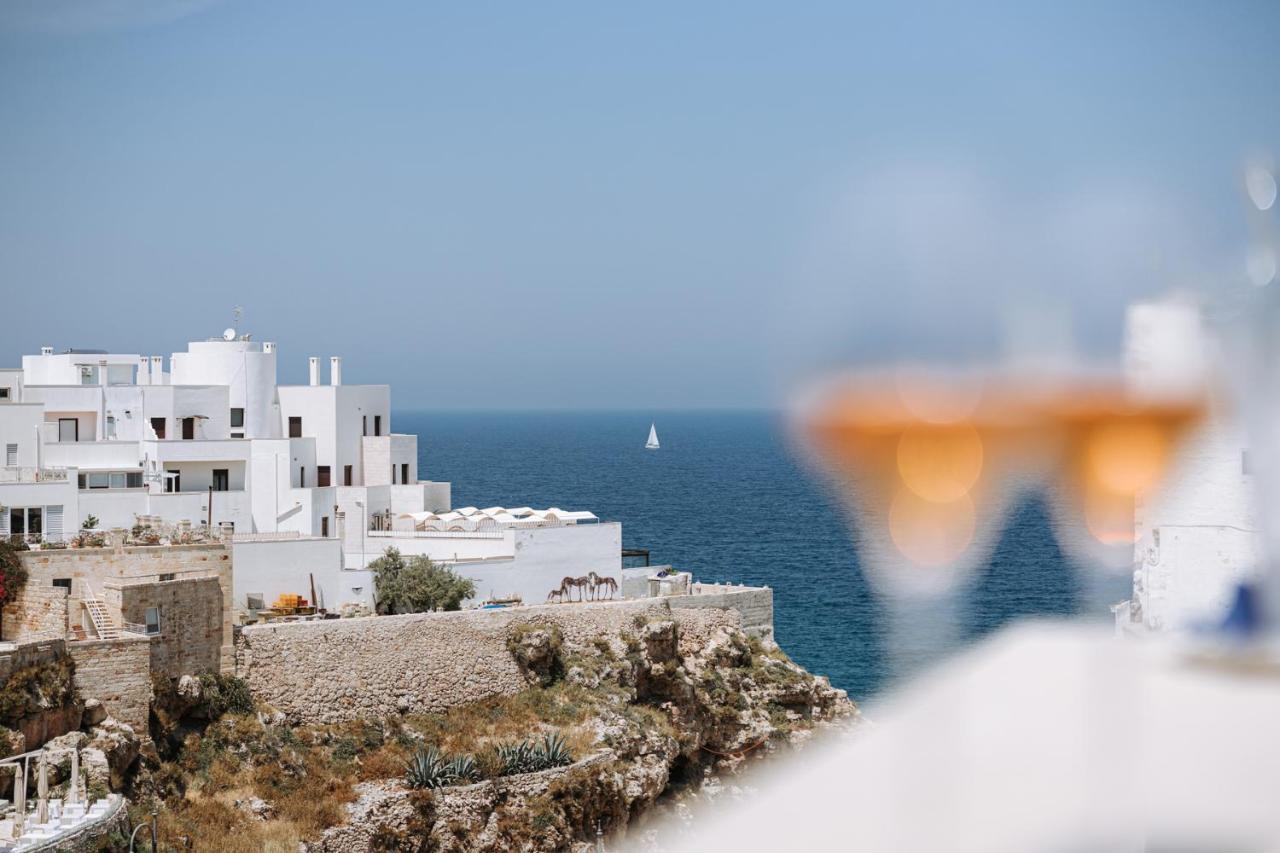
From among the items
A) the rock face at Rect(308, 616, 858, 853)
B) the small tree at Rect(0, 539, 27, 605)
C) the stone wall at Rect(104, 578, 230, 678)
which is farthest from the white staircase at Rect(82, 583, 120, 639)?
the rock face at Rect(308, 616, 858, 853)

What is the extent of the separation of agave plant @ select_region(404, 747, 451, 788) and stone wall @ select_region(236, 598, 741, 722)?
1.79 metres

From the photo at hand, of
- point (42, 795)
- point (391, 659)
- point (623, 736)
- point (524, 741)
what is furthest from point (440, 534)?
point (42, 795)

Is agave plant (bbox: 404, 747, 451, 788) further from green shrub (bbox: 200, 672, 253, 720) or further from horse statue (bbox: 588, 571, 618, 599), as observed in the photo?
horse statue (bbox: 588, 571, 618, 599)

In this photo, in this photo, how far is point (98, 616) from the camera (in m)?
24.6

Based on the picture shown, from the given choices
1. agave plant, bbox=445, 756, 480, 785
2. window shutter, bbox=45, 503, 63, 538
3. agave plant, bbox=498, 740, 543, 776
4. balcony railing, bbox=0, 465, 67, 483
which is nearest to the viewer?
agave plant, bbox=445, 756, 480, 785

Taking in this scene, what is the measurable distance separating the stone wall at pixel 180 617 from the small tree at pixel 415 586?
4.75 meters

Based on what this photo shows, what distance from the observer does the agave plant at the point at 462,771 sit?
25641 mm

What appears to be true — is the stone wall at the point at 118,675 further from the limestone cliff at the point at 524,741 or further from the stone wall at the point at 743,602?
the stone wall at the point at 743,602

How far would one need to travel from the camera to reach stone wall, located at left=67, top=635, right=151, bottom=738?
23.2 metres

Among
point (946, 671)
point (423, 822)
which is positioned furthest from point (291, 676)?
point (946, 671)

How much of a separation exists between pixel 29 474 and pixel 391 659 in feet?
27.5

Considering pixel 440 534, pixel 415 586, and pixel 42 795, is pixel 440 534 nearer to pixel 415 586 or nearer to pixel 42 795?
pixel 415 586

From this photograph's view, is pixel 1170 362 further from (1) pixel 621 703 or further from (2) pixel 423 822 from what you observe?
(1) pixel 621 703

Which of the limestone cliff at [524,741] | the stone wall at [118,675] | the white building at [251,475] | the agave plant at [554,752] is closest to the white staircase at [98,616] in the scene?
the stone wall at [118,675]
